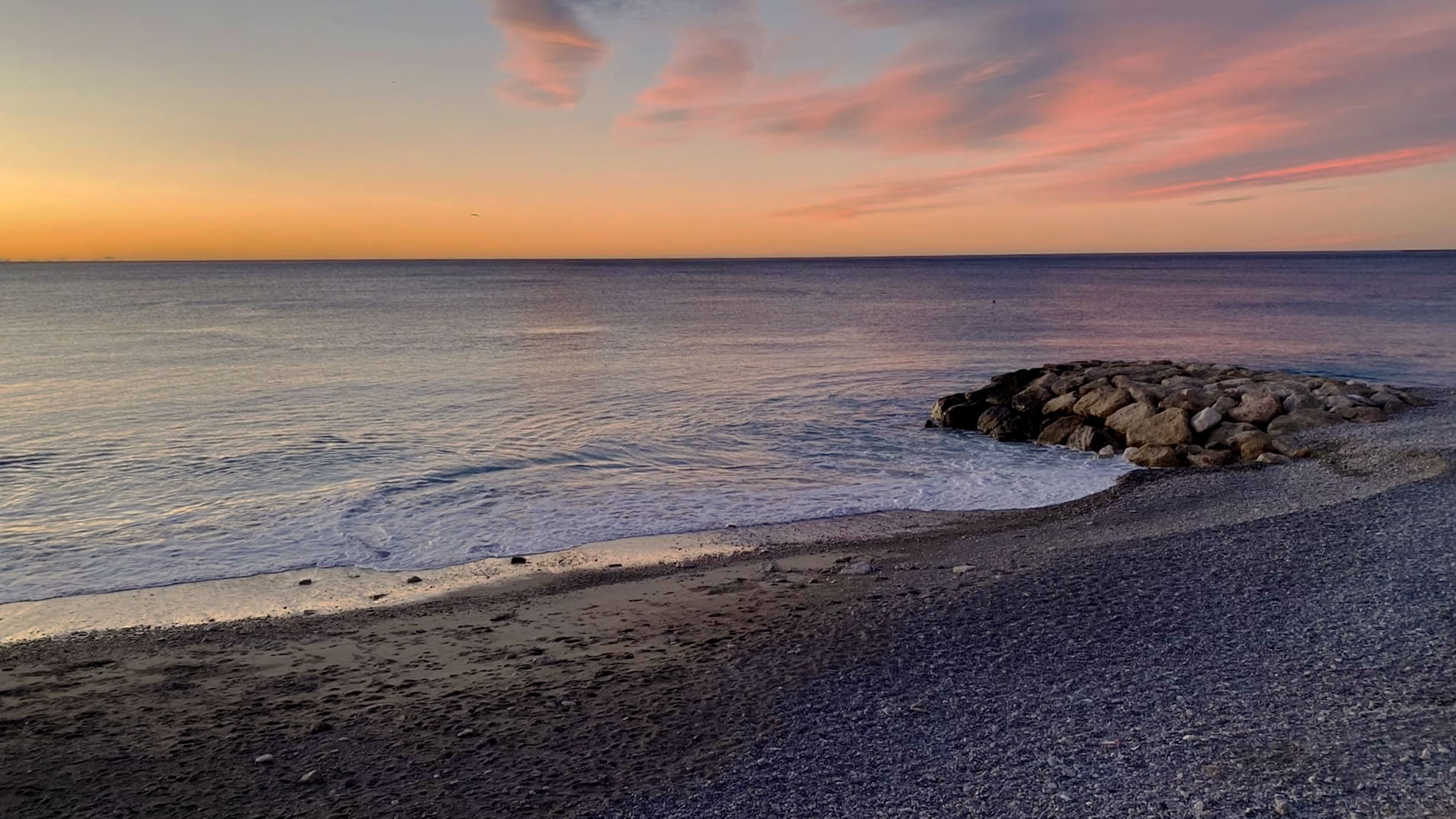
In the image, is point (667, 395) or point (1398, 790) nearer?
point (1398, 790)

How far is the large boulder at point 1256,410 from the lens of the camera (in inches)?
768

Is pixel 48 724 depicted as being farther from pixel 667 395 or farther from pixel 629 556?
pixel 667 395

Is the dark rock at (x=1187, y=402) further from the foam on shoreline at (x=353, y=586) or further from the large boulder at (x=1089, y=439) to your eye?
the foam on shoreline at (x=353, y=586)

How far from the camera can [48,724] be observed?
7.35m

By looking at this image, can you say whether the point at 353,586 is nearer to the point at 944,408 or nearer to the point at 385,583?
the point at 385,583

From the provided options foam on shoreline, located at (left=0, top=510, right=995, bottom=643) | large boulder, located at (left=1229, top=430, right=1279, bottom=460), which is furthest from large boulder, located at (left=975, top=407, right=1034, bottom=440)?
foam on shoreline, located at (left=0, top=510, right=995, bottom=643)

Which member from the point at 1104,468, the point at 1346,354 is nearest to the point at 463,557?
the point at 1104,468

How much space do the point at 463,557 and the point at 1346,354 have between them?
3899cm

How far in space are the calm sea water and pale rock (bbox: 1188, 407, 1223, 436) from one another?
7.33 ft

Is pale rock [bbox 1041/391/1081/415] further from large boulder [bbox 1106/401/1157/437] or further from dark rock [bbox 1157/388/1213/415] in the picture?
dark rock [bbox 1157/388/1213/415]

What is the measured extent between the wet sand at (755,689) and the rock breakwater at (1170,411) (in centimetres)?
608

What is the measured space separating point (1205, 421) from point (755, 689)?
15.1 meters

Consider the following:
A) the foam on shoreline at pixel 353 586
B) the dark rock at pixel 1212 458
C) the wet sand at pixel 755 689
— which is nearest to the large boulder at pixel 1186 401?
the dark rock at pixel 1212 458

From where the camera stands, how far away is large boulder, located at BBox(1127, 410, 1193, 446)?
1847cm
